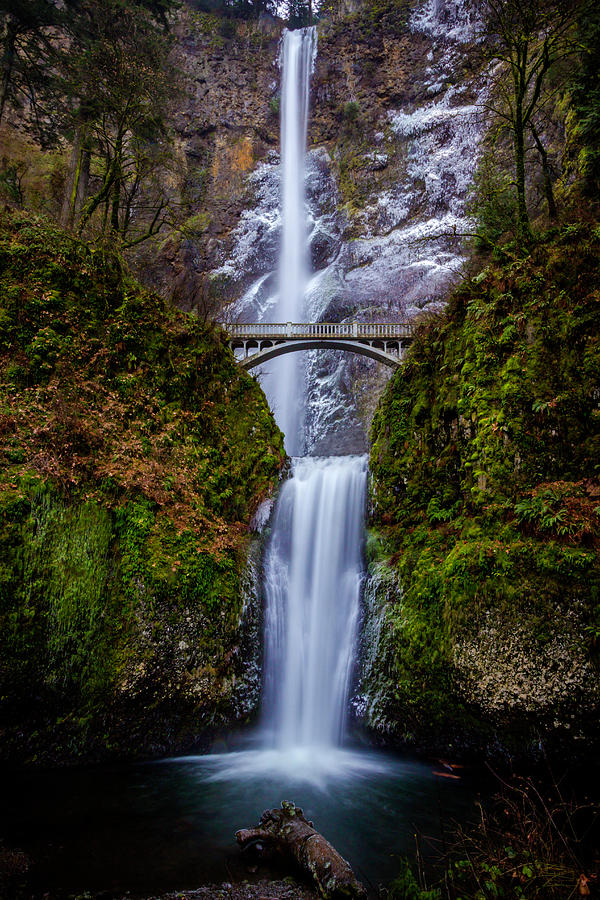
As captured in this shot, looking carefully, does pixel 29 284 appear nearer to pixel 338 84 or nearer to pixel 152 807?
pixel 152 807

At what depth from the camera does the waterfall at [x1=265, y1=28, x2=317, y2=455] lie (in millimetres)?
28969

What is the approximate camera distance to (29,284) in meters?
8.62

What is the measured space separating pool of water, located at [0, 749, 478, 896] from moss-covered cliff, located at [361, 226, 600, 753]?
3.27 ft

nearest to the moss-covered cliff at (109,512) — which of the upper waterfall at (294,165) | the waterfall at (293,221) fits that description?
the waterfall at (293,221)

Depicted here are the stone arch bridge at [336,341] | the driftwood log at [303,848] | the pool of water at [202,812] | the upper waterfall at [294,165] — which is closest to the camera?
the driftwood log at [303,848]

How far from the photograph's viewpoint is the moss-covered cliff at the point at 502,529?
239 inches

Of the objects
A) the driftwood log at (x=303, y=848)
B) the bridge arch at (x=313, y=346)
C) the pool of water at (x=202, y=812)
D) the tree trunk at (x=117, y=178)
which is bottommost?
the pool of water at (x=202, y=812)

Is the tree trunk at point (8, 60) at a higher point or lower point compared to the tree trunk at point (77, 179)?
higher

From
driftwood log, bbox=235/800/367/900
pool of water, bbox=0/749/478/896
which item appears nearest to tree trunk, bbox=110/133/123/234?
pool of water, bbox=0/749/478/896

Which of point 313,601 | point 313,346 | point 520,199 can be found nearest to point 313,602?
point 313,601

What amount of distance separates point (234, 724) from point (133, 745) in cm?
165

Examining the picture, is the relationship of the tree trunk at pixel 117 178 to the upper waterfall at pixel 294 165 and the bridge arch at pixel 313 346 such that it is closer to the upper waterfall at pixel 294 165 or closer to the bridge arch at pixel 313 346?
the bridge arch at pixel 313 346

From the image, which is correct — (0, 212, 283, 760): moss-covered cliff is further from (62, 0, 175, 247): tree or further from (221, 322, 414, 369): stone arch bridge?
(221, 322, 414, 369): stone arch bridge

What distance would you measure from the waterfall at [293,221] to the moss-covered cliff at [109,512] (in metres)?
18.1
